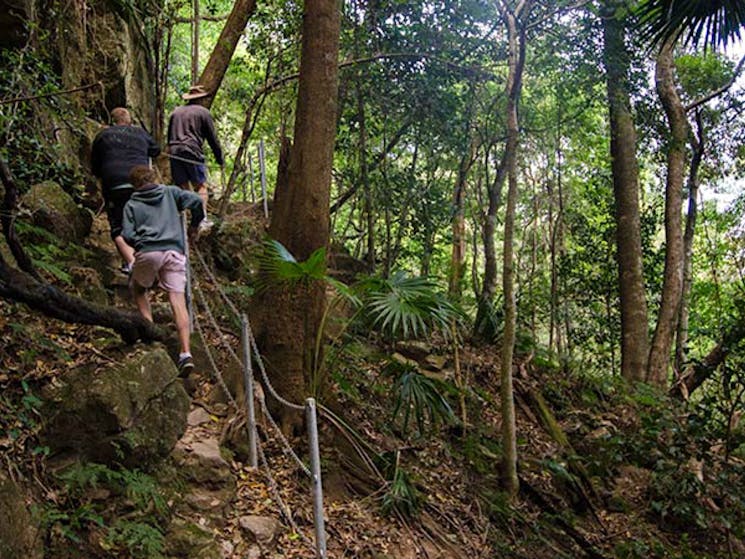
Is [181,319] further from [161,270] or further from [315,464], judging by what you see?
[315,464]

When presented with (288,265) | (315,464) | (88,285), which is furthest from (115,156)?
(315,464)

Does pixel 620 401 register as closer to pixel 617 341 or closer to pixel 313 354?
pixel 617 341

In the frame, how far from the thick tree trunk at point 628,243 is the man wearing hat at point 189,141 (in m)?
6.45

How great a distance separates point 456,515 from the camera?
18.8 ft

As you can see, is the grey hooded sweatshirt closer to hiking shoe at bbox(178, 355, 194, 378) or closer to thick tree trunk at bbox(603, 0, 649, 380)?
hiking shoe at bbox(178, 355, 194, 378)

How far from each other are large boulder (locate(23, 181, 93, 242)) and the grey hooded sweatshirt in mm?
1130

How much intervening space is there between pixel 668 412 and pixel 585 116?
724 centimetres

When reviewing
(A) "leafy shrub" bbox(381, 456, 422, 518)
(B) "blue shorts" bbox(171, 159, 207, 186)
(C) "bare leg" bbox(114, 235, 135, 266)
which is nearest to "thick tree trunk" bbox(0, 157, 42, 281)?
(C) "bare leg" bbox(114, 235, 135, 266)

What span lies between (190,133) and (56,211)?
2107mm

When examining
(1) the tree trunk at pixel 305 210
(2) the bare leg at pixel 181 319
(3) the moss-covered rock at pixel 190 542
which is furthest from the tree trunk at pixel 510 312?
(3) the moss-covered rock at pixel 190 542

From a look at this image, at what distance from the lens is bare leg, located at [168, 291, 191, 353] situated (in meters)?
4.60

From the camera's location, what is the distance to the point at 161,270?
15.4 feet

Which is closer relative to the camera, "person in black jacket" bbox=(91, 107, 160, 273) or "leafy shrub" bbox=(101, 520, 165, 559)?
"leafy shrub" bbox=(101, 520, 165, 559)

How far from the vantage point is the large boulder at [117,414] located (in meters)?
3.51
